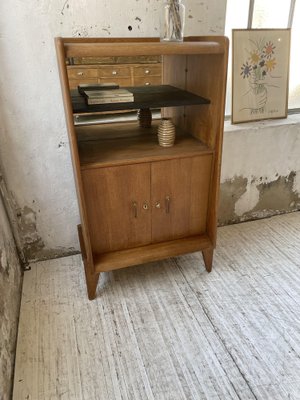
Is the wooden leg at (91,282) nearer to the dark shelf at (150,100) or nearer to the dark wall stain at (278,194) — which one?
the dark shelf at (150,100)

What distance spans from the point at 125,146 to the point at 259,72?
1023 mm

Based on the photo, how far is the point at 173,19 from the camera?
131cm

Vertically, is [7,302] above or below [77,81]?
below

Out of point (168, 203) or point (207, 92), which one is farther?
point (168, 203)

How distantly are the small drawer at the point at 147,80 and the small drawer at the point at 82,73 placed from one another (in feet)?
0.71

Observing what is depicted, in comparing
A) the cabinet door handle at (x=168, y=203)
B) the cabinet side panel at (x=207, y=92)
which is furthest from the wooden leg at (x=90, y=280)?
the cabinet side panel at (x=207, y=92)

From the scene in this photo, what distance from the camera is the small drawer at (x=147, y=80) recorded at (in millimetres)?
1557

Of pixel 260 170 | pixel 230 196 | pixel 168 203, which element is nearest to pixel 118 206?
pixel 168 203

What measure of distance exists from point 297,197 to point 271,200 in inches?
9.5

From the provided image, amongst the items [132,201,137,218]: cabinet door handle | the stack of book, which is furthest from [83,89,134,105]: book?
[132,201,137,218]: cabinet door handle

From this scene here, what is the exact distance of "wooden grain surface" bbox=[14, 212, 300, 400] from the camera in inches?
47.5

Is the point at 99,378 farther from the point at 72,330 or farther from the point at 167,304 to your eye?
the point at 167,304

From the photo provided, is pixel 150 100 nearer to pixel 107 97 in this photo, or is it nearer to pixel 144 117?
pixel 107 97

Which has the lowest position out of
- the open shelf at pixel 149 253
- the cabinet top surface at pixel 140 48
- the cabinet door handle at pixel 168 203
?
the open shelf at pixel 149 253
